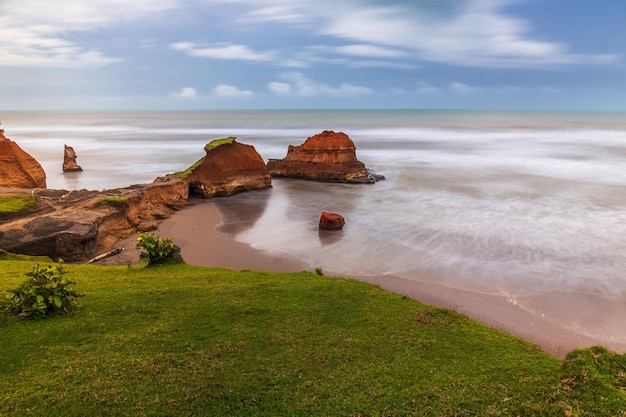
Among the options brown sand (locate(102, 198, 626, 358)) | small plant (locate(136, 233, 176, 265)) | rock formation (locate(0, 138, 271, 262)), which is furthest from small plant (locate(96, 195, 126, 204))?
small plant (locate(136, 233, 176, 265))

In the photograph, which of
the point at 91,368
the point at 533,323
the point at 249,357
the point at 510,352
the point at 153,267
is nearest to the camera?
the point at 91,368

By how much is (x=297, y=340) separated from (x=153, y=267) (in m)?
7.89

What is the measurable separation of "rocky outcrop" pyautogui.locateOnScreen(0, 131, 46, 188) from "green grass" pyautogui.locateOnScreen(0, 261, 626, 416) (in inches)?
819

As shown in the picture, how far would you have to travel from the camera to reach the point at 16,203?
66.6 feet

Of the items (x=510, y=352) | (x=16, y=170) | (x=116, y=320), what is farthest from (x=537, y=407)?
(x=16, y=170)

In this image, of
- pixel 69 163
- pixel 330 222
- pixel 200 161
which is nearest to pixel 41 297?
pixel 330 222

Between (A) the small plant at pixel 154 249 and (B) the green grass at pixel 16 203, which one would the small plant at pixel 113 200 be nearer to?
(B) the green grass at pixel 16 203

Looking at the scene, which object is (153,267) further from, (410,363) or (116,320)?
(410,363)

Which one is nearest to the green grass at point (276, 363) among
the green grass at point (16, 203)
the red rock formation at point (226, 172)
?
the green grass at point (16, 203)

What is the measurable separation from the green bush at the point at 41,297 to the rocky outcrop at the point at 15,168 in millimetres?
22586

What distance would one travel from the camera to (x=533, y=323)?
14.2 metres

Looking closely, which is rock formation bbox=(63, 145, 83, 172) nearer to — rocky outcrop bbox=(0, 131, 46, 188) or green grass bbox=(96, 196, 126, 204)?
rocky outcrop bbox=(0, 131, 46, 188)

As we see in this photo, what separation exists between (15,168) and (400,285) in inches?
1112

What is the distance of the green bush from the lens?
1015cm
